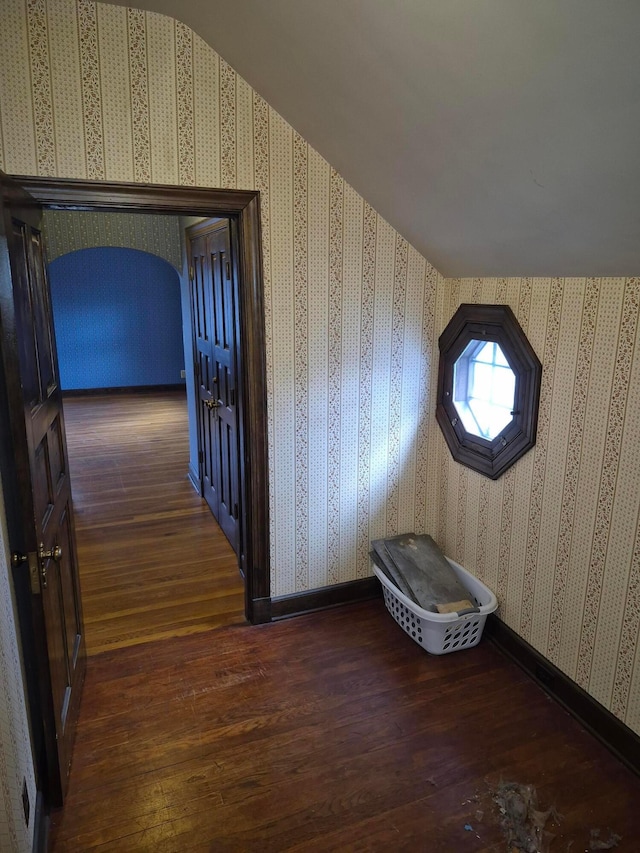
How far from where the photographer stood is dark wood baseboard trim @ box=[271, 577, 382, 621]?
3.02 m

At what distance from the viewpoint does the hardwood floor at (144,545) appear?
3.06 m

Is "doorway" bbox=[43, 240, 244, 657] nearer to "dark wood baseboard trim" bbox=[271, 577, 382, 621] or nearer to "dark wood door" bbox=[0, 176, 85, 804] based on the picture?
"dark wood baseboard trim" bbox=[271, 577, 382, 621]

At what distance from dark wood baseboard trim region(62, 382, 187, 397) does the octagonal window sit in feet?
22.9

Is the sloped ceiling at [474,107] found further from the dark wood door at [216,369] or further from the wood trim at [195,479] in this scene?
the wood trim at [195,479]

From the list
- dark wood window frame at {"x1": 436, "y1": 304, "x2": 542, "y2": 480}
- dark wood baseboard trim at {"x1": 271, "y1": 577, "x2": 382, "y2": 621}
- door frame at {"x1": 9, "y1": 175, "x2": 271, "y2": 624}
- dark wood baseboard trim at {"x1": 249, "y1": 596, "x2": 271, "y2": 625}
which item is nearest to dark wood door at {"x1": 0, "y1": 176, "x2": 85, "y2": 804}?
door frame at {"x1": 9, "y1": 175, "x2": 271, "y2": 624}

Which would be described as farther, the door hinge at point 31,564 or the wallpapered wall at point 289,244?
the wallpapered wall at point 289,244

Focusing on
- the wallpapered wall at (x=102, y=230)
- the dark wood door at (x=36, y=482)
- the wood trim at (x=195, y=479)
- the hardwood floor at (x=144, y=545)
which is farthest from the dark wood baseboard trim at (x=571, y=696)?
the wallpapered wall at (x=102, y=230)

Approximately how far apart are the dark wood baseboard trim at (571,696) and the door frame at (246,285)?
115cm

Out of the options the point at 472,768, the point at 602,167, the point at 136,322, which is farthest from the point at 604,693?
the point at 136,322

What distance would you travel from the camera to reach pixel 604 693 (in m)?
2.22

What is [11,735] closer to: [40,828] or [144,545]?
[40,828]

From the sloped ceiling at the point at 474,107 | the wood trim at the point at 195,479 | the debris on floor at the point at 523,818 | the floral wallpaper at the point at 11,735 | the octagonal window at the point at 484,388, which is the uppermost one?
the sloped ceiling at the point at 474,107

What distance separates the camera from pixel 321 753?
2.18 meters

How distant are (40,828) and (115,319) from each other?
790 cm
